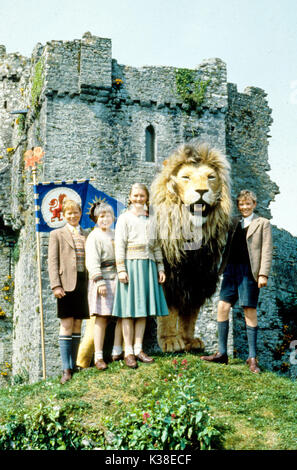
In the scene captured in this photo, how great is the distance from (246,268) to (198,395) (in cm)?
200

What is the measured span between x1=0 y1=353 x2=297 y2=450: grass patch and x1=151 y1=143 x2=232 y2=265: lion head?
5.31 ft

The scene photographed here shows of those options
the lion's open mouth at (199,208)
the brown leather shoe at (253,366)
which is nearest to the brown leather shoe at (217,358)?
the brown leather shoe at (253,366)

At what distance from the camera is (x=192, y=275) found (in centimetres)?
942

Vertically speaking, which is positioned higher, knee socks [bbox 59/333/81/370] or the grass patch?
knee socks [bbox 59/333/81/370]

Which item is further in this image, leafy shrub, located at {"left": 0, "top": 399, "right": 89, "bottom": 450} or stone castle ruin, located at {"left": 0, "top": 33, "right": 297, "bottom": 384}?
stone castle ruin, located at {"left": 0, "top": 33, "right": 297, "bottom": 384}

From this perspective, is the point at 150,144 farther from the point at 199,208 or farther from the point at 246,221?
the point at 199,208

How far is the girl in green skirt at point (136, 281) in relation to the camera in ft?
29.2

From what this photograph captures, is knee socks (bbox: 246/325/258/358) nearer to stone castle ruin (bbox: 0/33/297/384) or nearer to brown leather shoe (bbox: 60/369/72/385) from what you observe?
brown leather shoe (bbox: 60/369/72/385)

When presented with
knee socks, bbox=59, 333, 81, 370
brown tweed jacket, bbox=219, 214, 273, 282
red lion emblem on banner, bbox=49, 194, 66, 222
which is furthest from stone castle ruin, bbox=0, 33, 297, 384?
brown tweed jacket, bbox=219, 214, 273, 282

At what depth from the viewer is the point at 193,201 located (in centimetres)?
909

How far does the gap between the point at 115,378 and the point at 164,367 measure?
0.69 metres

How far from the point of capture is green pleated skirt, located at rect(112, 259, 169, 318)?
887 centimetres

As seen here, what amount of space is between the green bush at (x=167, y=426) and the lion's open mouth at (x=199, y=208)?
8.37 feet
